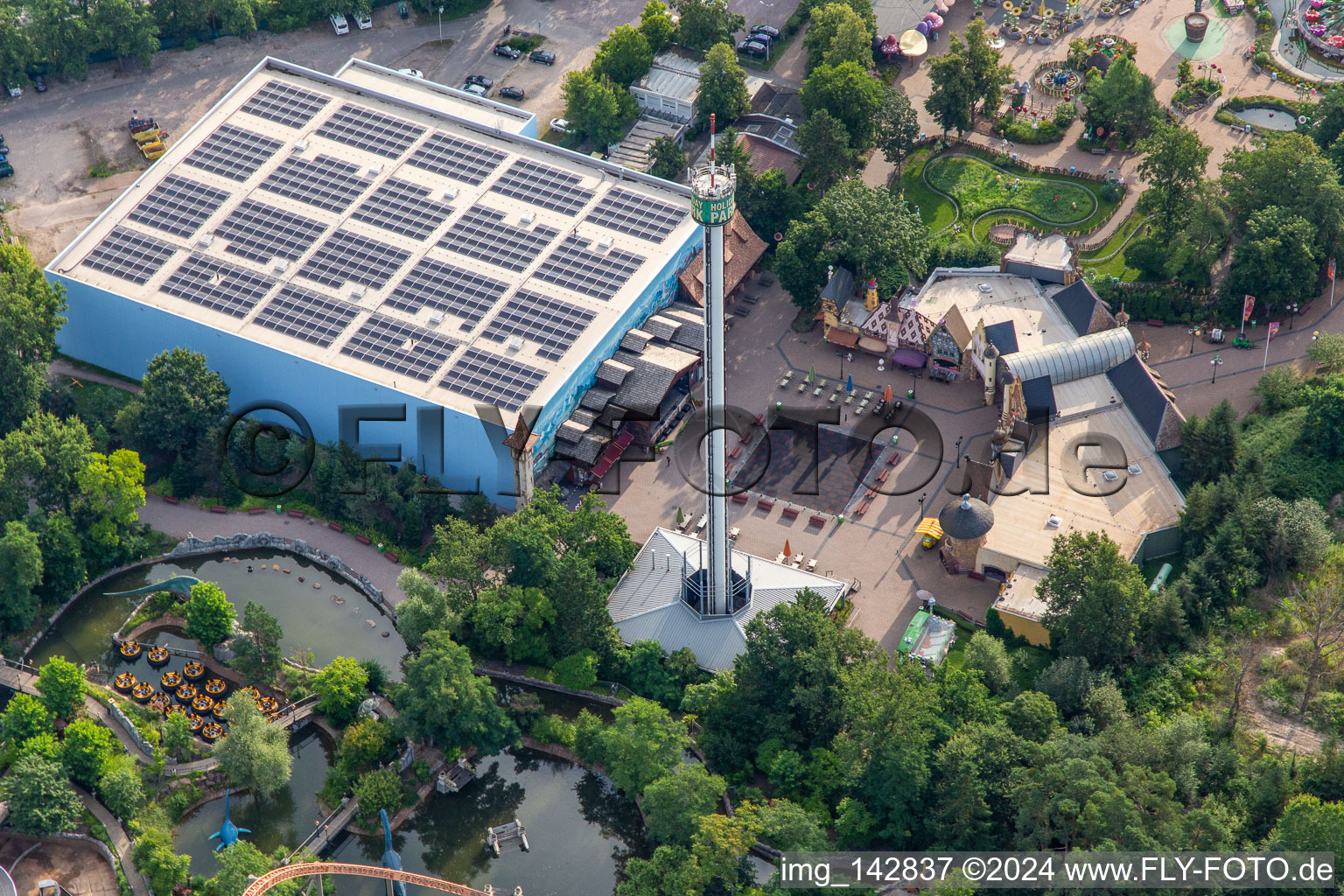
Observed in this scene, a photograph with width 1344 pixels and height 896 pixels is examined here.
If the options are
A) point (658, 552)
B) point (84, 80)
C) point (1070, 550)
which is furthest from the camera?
point (84, 80)

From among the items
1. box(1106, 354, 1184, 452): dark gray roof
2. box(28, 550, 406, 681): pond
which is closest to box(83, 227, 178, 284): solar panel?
box(28, 550, 406, 681): pond

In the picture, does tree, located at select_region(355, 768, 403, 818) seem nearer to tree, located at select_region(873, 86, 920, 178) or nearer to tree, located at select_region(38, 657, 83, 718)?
tree, located at select_region(38, 657, 83, 718)

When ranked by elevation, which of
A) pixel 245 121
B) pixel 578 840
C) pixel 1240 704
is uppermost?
pixel 245 121

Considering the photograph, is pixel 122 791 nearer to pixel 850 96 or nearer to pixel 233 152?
pixel 233 152

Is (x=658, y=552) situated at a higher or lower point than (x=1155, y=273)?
lower

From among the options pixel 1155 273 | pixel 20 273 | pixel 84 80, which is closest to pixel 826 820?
pixel 1155 273

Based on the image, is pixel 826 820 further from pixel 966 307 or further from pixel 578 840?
pixel 966 307

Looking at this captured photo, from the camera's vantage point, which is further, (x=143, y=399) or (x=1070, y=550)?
(x=143, y=399)
